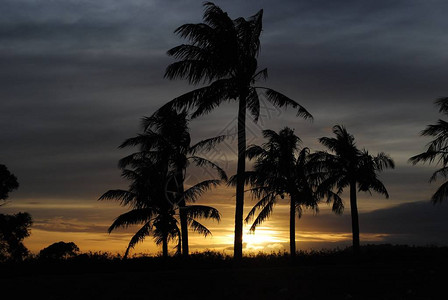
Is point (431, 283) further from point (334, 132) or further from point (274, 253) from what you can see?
point (334, 132)

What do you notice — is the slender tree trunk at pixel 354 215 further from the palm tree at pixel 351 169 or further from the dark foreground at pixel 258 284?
the dark foreground at pixel 258 284

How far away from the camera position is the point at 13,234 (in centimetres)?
4309

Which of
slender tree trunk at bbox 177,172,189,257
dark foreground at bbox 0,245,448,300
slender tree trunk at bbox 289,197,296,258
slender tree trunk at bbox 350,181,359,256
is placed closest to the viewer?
dark foreground at bbox 0,245,448,300

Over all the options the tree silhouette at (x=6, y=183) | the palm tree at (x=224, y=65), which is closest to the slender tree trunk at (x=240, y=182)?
the palm tree at (x=224, y=65)

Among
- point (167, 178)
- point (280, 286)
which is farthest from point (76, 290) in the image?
point (167, 178)

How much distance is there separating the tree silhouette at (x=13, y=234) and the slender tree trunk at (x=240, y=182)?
78.8 ft

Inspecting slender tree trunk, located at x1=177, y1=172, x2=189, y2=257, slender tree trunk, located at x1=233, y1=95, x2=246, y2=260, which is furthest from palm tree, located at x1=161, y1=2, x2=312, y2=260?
slender tree trunk, located at x1=177, y1=172, x2=189, y2=257

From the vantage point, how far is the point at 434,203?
33.6 meters

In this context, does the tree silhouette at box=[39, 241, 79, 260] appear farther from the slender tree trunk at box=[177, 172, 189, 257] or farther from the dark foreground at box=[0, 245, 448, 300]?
the dark foreground at box=[0, 245, 448, 300]

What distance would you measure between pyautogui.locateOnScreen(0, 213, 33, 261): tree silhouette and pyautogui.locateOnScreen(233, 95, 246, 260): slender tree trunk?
24.0m

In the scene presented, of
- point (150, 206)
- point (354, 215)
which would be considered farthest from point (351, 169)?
point (150, 206)

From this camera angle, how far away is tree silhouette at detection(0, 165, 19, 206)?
42062 mm

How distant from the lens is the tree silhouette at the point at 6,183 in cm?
4206

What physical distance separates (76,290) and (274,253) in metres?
18.5
